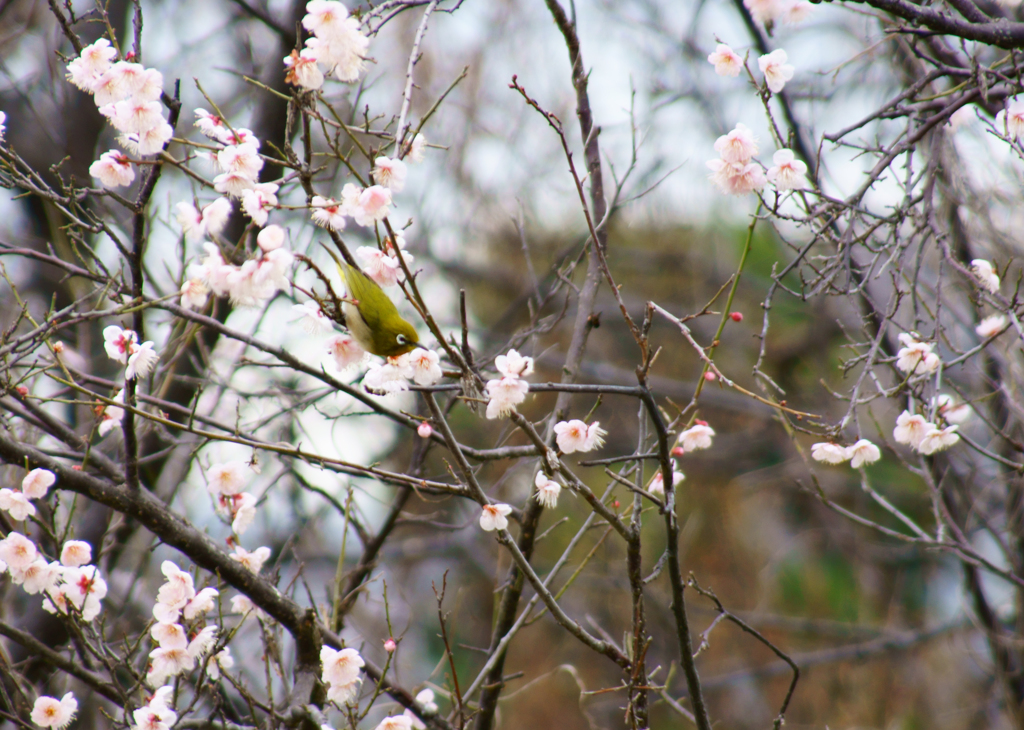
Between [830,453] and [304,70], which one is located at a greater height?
[304,70]

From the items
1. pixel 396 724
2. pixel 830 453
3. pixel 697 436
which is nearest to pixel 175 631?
pixel 396 724

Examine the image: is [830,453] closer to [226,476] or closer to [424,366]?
[424,366]

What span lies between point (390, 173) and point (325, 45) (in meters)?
0.30

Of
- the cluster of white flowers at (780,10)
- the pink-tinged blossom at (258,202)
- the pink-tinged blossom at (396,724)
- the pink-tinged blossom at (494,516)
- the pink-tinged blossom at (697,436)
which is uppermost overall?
the cluster of white flowers at (780,10)

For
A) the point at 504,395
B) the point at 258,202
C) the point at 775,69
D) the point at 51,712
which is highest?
the point at 775,69

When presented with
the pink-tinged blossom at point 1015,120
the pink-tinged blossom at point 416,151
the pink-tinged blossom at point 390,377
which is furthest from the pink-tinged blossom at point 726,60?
the pink-tinged blossom at point 390,377

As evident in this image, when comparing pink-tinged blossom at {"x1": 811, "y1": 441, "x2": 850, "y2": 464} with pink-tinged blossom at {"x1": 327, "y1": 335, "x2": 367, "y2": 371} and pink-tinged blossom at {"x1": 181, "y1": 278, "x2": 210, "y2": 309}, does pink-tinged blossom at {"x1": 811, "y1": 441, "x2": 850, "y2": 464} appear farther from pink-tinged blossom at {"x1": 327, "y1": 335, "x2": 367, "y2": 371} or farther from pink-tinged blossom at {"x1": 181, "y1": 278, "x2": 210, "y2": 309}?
pink-tinged blossom at {"x1": 181, "y1": 278, "x2": 210, "y2": 309}

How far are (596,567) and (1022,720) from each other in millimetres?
4363

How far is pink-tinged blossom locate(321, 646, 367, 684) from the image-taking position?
1.87 metres

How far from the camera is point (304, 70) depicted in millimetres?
1497

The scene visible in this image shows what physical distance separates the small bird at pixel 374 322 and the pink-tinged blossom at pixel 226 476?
689 mm

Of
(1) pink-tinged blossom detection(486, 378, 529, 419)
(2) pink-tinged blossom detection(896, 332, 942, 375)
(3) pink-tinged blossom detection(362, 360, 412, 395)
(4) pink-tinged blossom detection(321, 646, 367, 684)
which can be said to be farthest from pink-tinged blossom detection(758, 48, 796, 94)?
(4) pink-tinged blossom detection(321, 646, 367, 684)

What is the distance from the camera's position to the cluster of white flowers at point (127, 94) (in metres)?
1.57

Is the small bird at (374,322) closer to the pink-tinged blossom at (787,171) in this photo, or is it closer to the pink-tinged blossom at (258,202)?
the pink-tinged blossom at (258,202)
